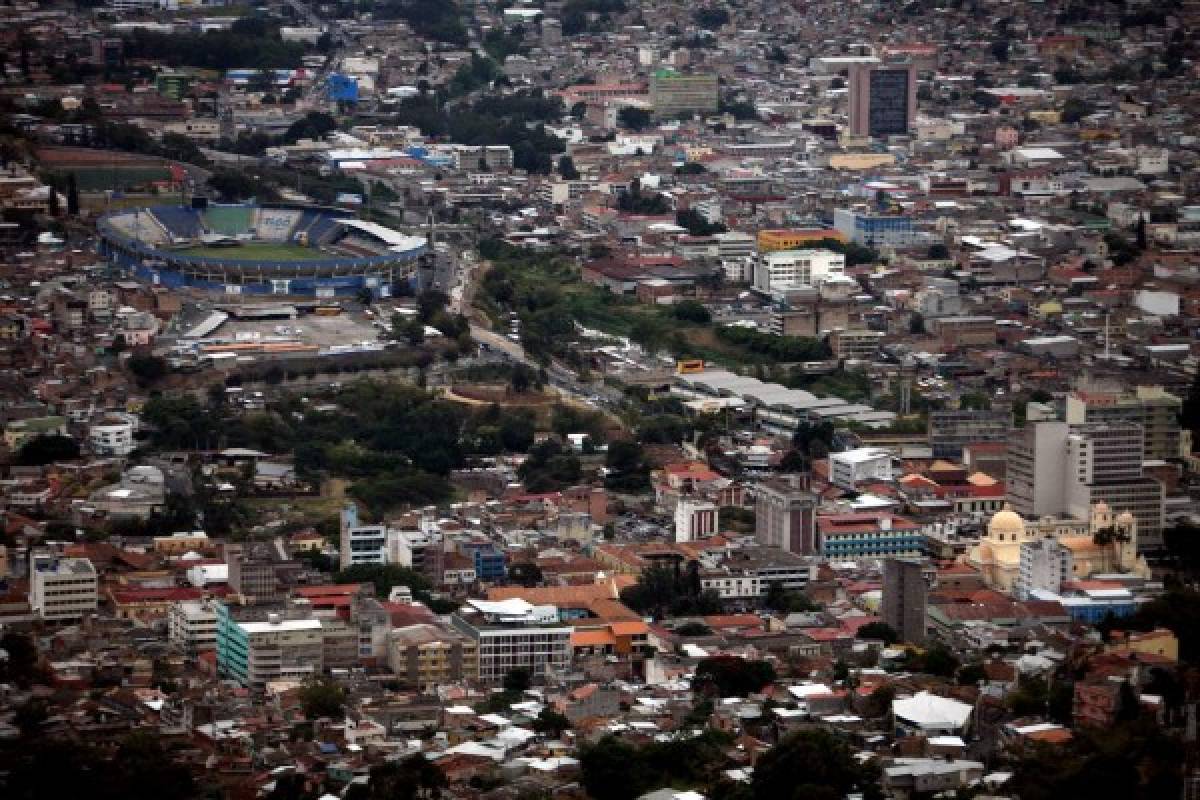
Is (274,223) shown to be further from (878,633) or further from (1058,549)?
(878,633)

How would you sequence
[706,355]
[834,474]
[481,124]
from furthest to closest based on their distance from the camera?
[481,124]
[706,355]
[834,474]

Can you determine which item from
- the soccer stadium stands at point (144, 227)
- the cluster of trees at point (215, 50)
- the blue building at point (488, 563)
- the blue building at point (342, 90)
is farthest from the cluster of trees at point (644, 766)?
the cluster of trees at point (215, 50)

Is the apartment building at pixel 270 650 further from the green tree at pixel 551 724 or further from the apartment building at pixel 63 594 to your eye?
the green tree at pixel 551 724

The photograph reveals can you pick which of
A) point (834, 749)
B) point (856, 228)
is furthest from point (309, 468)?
point (856, 228)

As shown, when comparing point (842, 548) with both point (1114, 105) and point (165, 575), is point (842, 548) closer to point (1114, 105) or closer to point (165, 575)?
point (165, 575)

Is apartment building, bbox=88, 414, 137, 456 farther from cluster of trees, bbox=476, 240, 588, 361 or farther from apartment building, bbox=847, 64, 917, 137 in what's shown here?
apartment building, bbox=847, 64, 917, 137

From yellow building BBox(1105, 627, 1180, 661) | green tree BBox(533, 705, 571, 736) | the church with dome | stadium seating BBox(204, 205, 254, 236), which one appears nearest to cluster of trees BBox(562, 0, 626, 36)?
stadium seating BBox(204, 205, 254, 236)
